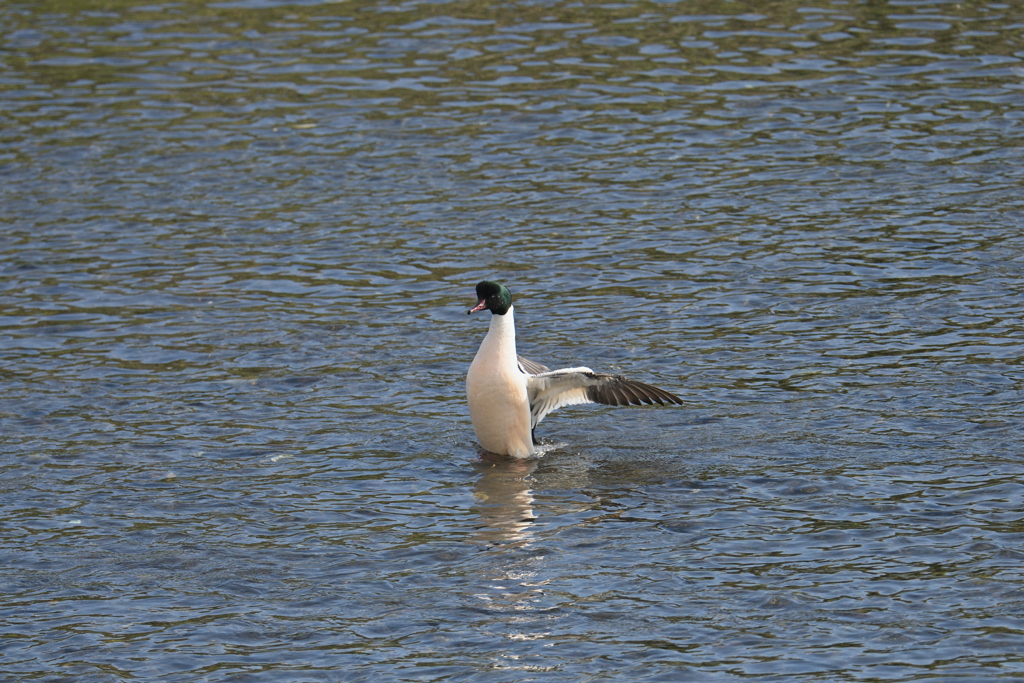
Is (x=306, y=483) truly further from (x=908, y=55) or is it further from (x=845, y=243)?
(x=908, y=55)

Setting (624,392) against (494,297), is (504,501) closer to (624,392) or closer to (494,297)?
(624,392)

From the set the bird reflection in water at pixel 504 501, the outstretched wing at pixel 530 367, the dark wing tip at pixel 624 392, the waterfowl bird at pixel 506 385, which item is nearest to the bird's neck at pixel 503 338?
the waterfowl bird at pixel 506 385

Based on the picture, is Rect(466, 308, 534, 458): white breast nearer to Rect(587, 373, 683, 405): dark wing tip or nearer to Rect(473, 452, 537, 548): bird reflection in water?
Rect(473, 452, 537, 548): bird reflection in water

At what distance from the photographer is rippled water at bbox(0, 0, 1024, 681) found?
9.29 metres

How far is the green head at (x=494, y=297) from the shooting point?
12.2 m

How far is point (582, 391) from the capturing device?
1290 centimetres

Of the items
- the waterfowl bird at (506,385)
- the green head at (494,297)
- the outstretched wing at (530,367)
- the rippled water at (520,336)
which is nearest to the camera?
Result: the rippled water at (520,336)

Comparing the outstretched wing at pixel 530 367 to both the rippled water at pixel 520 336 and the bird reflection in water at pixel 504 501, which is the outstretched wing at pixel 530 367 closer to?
the rippled water at pixel 520 336

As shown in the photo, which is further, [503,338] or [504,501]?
[503,338]

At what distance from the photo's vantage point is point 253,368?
14430 mm

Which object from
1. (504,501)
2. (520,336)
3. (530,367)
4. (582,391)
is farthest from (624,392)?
(520,336)

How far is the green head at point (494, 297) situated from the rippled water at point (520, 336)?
1462 mm

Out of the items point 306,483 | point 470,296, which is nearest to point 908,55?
point 470,296

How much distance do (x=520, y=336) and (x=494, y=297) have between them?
2652mm
